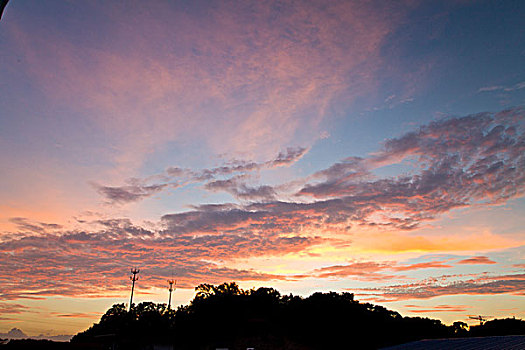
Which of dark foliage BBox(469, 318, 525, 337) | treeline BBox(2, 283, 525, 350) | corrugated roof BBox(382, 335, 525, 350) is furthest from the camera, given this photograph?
dark foliage BBox(469, 318, 525, 337)

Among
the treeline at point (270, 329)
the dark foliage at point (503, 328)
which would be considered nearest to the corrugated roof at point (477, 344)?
the treeline at point (270, 329)

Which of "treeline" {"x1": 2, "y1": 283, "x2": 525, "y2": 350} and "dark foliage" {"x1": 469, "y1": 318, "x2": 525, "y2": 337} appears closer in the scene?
"treeline" {"x1": 2, "y1": 283, "x2": 525, "y2": 350}

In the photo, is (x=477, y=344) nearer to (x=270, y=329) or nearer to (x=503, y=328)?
(x=270, y=329)

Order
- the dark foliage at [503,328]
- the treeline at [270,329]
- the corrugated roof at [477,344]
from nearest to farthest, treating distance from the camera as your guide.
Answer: the corrugated roof at [477,344], the treeline at [270,329], the dark foliage at [503,328]

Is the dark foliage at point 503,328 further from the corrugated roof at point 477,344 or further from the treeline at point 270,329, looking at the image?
the corrugated roof at point 477,344

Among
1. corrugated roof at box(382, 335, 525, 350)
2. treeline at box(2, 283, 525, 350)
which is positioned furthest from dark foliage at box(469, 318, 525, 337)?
corrugated roof at box(382, 335, 525, 350)

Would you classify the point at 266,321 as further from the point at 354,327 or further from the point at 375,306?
the point at 375,306

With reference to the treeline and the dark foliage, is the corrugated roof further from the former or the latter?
the dark foliage

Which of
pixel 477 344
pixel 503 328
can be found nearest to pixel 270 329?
pixel 477 344

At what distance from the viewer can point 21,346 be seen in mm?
22719

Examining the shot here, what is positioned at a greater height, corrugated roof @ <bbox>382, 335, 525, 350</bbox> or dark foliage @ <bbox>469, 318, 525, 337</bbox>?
dark foliage @ <bbox>469, 318, 525, 337</bbox>

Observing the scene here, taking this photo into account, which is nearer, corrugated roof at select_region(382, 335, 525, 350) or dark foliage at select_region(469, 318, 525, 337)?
corrugated roof at select_region(382, 335, 525, 350)

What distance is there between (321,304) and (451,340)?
17.6m

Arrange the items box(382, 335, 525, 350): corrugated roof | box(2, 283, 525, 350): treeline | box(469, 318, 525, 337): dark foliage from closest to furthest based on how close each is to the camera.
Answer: box(382, 335, 525, 350): corrugated roof < box(2, 283, 525, 350): treeline < box(469, 318, 525, 337): dark foliage
